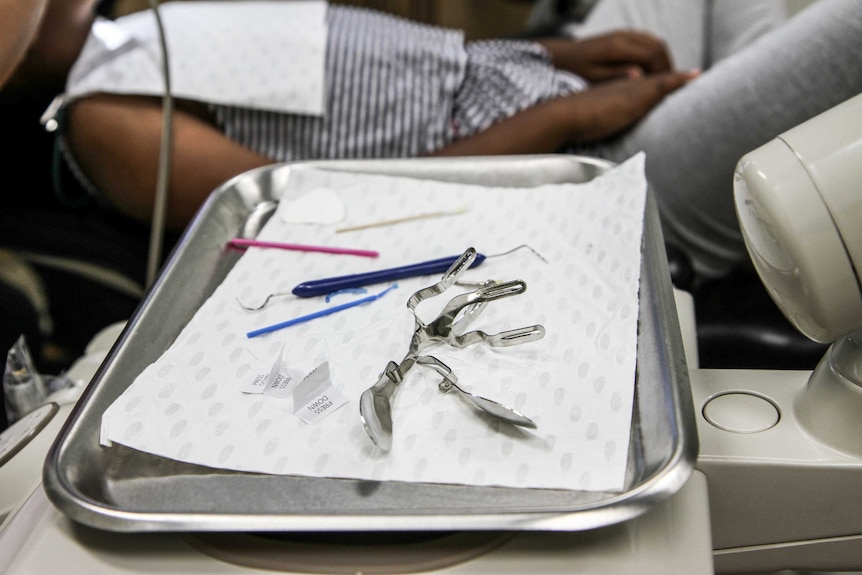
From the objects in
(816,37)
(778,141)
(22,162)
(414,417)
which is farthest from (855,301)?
(22,162)

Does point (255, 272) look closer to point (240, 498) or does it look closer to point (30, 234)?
point (240, 498)

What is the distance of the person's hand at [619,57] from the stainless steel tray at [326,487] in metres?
0.62

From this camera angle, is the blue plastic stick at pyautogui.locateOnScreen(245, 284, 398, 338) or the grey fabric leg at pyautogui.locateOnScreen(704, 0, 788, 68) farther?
the grey fabric leg at pyautogui.locateOnScreen(704, 0, 788, 68)

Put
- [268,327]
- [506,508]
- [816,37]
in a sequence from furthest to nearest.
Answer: [816,37] < [268,327] < [506,508]

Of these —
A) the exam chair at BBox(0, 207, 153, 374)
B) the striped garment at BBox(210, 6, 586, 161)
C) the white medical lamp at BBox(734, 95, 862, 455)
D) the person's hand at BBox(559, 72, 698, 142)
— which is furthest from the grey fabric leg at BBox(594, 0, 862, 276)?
the exam chair at BBox(0, 207, 153, 374)

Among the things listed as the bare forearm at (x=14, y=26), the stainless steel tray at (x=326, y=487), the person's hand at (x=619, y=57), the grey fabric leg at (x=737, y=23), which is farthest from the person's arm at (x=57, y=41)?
the grey fabric leg at (x=737, y=23)

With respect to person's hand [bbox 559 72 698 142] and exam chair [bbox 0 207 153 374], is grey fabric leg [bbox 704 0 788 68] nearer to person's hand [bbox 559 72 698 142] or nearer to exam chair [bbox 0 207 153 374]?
person's hand [bbox 559 72 698 142]

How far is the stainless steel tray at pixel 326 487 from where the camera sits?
30cm

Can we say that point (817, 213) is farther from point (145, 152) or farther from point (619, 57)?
point (619, 57)

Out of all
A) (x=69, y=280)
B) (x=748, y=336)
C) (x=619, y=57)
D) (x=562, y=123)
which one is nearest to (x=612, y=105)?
(x=562, y=123)

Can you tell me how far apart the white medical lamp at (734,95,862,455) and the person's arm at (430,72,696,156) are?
46 centimetres

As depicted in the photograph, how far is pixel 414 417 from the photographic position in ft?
1.17

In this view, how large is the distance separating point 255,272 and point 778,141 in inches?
12.0

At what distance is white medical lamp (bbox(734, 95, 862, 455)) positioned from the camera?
0.33 meters
